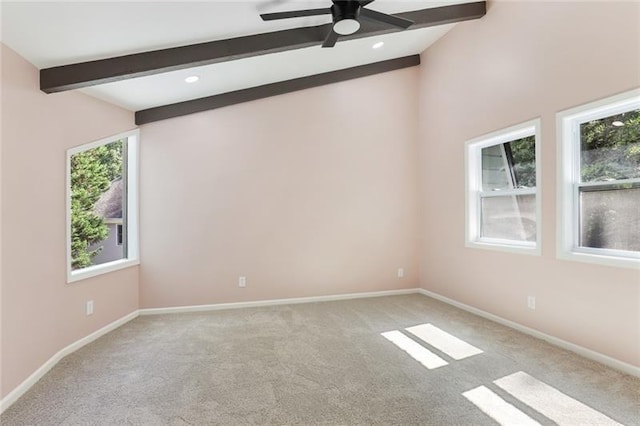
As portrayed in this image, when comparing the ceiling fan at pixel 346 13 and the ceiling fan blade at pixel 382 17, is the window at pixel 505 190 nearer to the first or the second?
the ceiling fan blade at pixel 382 17

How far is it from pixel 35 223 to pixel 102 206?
1229 millimetres

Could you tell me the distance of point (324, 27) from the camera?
295cm

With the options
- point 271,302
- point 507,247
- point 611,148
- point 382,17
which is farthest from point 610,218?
point 271,302

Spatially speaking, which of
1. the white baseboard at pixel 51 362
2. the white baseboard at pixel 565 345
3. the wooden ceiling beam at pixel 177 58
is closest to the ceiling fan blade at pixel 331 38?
the wooden ceiling beam at pixel 177 58

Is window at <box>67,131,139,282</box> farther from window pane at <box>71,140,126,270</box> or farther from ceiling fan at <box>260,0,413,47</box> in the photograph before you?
ceiling fan at <box>260,0,413,47</box>

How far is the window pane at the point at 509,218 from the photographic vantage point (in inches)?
131

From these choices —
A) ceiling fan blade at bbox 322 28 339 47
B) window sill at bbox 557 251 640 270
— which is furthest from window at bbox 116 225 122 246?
window sill at bbox 557 251 640 270

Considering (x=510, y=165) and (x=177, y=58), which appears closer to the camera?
(x=177, y=58)

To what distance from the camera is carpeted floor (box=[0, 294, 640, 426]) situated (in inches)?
76.4

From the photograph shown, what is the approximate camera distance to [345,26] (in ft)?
8.11

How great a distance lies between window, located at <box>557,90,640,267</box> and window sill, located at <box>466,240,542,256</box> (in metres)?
0.27

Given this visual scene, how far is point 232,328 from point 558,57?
4014mm

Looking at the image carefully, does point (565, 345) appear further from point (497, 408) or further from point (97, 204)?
point (97, 204)

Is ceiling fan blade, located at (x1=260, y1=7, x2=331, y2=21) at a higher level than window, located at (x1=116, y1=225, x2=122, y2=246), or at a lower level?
higher
